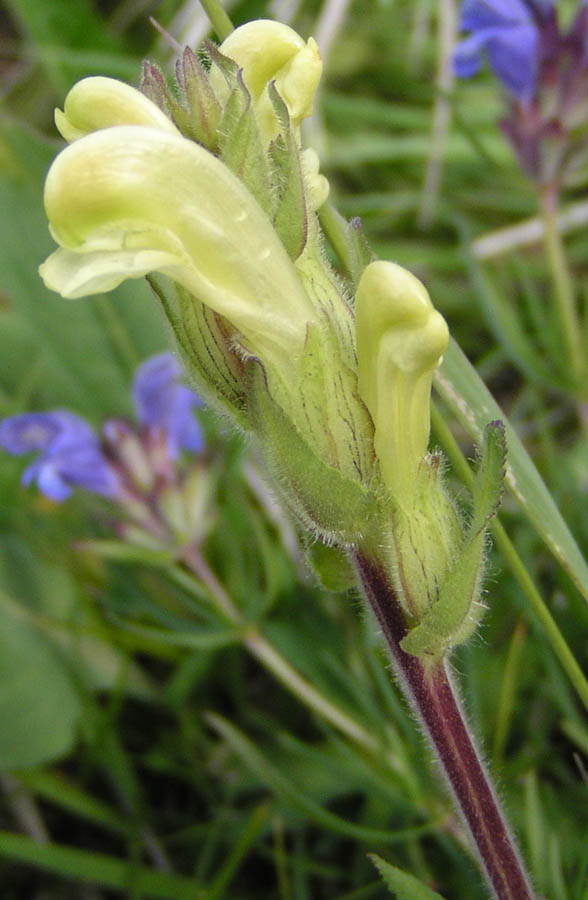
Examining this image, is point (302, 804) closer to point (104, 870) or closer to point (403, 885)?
point (104, 870)

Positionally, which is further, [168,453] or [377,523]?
[168,453]

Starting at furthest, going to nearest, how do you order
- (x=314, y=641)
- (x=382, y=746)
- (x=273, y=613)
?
(x=273, y=613)
(x=314, y=641)
(x=382, y=746)

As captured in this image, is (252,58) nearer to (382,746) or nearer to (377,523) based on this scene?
(377,523)

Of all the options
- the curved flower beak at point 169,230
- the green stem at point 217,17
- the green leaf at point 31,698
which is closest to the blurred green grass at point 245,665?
the green leaf at point 31,698

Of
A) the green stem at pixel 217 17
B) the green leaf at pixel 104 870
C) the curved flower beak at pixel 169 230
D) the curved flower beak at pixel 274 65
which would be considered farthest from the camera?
the green leaf at pixel 104 870

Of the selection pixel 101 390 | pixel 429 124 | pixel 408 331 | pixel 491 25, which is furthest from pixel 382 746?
pixel 429 124

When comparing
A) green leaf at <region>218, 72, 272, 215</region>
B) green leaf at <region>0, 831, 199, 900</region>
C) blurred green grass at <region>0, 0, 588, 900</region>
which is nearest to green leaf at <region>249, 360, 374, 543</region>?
green leaf at <region>218, 72, 272, 215</region>

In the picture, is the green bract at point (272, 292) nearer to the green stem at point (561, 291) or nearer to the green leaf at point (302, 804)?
the green leaf at point (302, 804)

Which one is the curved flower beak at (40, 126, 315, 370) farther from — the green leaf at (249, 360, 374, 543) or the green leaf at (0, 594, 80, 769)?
the green leaf at (0, 594, 80, 769)
